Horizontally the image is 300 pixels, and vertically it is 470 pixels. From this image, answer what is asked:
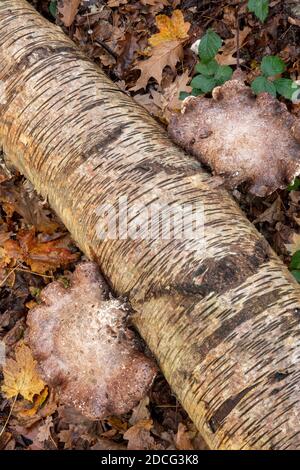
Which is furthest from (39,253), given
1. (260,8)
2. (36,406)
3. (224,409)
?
(260,8)

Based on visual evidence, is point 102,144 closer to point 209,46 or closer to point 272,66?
point 209,46

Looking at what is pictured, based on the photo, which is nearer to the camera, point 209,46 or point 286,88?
point 286,88

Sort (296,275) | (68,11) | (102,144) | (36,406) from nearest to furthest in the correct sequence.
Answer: (102,144)
(296,275)
(36,406)
(68,11)

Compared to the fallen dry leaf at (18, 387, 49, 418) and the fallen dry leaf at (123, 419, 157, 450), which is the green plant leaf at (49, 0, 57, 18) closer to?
the fallen dry leaf at (18, 387, 49, 418)

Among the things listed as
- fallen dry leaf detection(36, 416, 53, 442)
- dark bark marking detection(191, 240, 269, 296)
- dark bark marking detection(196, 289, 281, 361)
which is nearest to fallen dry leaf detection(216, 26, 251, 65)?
dark bark marking detection(191, 240, 269, 296)

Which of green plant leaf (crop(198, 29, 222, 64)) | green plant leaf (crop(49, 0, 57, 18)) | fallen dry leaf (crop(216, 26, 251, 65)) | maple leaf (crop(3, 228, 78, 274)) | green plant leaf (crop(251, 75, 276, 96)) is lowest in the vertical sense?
maple leaf (crop(3, 228, 78, 274))

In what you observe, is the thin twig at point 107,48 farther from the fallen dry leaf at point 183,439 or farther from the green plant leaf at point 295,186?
the fallen dry leaf at point 183,439

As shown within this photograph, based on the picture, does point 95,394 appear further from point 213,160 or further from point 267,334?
point 213,160

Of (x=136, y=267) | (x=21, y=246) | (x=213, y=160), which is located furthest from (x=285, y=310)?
(x=21, y=246)
